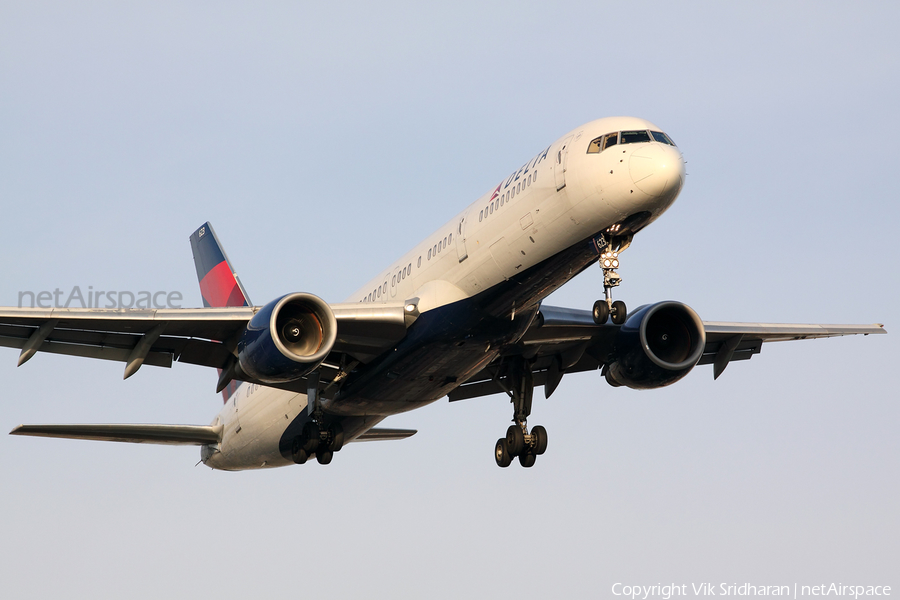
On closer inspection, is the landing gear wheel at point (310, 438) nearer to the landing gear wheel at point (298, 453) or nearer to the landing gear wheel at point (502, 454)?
the landing gear wheel at point (298, 453)

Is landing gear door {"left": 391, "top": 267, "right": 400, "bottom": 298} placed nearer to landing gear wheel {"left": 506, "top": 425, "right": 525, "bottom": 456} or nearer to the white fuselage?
the white fuselage

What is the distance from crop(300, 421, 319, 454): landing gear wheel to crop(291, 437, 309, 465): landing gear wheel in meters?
0.22

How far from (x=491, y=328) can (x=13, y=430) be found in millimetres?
12334

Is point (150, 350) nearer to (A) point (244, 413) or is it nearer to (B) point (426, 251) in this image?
(A) point (244, 413)

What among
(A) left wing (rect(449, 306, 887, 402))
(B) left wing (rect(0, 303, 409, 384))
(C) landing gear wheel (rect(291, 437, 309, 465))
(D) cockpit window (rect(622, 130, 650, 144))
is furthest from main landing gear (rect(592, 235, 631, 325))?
(C) landing gear wheel (rect(291, 437, 309, 465))

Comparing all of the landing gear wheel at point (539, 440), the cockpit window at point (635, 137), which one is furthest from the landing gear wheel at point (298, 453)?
the cockpit window at point (635, 137)

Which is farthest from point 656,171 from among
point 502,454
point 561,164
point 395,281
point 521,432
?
point 502,454

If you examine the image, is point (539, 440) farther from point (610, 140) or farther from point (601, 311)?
point (610, 140)

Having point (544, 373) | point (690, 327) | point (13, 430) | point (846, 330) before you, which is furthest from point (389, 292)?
point (846, 330)

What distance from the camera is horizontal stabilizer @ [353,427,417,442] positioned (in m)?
34.2

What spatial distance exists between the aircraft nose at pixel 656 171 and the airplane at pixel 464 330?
0.03 m

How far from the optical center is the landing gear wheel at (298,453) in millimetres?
29828

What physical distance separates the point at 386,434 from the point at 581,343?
319 inches

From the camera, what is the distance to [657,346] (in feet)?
97.4
